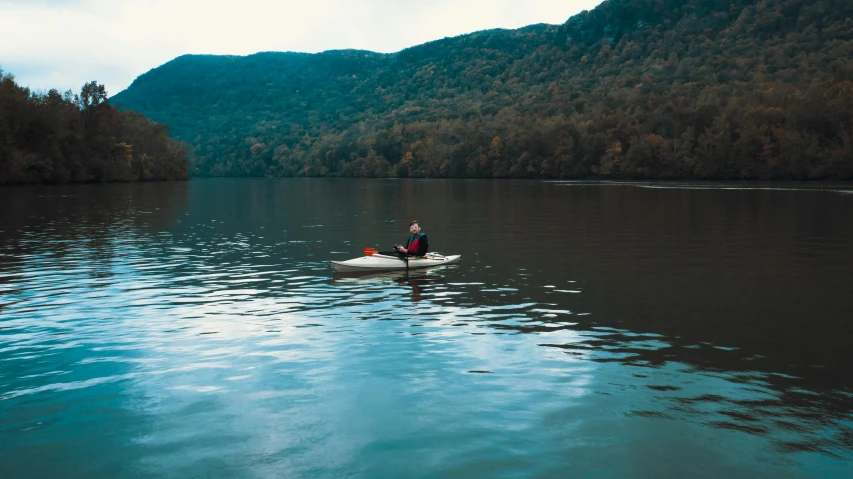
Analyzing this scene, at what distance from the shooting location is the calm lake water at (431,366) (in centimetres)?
1041

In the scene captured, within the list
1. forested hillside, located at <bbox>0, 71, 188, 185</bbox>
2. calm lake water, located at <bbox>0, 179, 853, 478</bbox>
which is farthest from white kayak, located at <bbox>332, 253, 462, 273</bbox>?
forested hillside, located at <bbox>0, 71, 188, 185</bbox>

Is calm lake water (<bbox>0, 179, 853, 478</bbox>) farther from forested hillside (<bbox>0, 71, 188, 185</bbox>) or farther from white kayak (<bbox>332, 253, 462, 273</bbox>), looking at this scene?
forested hillside (<bbox>0, 71, 188, 185</bbox>)

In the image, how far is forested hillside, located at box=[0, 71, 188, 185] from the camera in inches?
4523

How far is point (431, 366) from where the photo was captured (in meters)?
14.7

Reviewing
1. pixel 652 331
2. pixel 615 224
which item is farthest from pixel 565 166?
pixel 652 331

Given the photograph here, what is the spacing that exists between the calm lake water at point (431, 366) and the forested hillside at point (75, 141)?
3778 inches

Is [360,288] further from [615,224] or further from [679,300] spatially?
[615,224]

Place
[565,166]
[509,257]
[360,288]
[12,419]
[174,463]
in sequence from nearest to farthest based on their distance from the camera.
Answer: [174,463]
[12,419]
[360,288]
[509,257]
[565,166]

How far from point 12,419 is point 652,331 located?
43.8 feet

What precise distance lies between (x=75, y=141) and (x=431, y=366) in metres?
137

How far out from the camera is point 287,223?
53.0 meters

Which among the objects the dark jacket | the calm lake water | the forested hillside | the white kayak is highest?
the forested hillside

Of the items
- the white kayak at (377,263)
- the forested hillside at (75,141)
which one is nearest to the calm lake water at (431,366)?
the white kayak at (377,263)

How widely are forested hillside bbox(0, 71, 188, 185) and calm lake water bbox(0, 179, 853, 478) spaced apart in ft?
315
